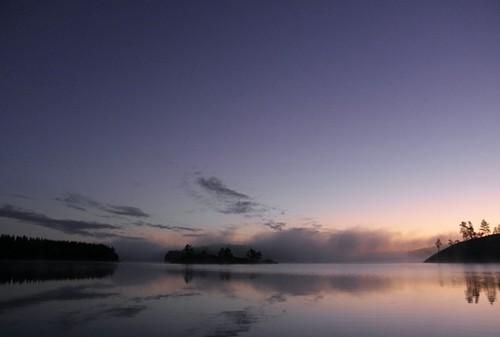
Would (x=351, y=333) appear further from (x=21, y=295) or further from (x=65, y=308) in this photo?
(x=21, y=295)

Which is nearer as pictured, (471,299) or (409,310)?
(409,310)

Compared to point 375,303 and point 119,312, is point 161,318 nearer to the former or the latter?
point 119,312

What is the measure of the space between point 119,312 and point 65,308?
488cm

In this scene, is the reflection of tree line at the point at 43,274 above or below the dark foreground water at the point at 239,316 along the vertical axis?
above

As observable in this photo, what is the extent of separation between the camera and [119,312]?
29656 mm

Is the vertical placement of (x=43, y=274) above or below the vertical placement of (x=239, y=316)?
above

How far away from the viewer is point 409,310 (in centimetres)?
3369

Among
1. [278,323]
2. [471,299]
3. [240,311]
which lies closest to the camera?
[278,323]

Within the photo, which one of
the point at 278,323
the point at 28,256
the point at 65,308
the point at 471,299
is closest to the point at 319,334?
the point at 278,323

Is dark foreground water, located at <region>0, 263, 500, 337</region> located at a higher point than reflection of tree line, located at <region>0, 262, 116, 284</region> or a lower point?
lower

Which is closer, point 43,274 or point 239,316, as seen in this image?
point 239,316

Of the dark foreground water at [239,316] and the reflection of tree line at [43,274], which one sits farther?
the reflection of tree line at [43,274]

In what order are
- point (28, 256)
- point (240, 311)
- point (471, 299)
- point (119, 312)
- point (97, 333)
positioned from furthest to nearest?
point (28, 256), point (471, 299), point (240, 311), point (119, 312), point (97, 333)

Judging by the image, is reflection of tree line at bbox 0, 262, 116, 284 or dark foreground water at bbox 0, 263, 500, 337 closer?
dark foreground water at bbox 0, 263, 500, 337
